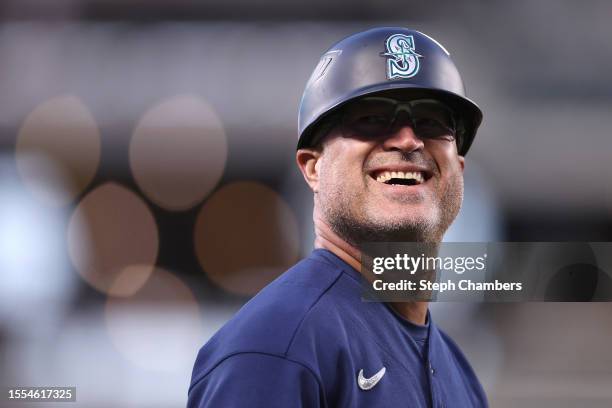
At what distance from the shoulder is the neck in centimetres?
9

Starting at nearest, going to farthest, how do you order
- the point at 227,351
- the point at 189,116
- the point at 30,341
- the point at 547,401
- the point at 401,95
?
the point at 227,351, the point at 401,95, the point at 547,401, the point at 30,341, the point at 189,116

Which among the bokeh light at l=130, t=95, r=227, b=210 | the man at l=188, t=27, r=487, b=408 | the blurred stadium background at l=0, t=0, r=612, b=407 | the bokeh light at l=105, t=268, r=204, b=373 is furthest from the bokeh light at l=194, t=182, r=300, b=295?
the man at l=188, t=27, r=487, b=408

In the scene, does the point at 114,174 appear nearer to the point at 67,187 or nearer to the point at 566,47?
the point at 67,187

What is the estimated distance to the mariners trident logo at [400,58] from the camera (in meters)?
1.72

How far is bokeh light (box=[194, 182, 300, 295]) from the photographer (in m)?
8.16

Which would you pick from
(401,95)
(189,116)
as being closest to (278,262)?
(189,116)

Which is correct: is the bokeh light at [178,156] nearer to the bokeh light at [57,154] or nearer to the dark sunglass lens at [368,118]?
the bokeh light at [57,154]

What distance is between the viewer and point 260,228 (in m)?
8.52

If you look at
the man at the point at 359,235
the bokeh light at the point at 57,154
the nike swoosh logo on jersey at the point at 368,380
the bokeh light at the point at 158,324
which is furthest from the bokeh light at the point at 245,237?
the nike swoosh logo on jersey at the point at 368,380

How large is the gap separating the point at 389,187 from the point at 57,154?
25.4ft

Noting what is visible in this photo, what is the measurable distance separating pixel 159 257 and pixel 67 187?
1368mm

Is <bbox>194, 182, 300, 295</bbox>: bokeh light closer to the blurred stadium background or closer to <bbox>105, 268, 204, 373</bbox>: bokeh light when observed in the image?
the blurred stadium background

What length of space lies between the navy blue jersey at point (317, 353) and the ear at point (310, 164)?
0.23 metres

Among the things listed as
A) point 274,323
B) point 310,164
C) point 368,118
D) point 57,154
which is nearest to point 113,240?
point 57,154
